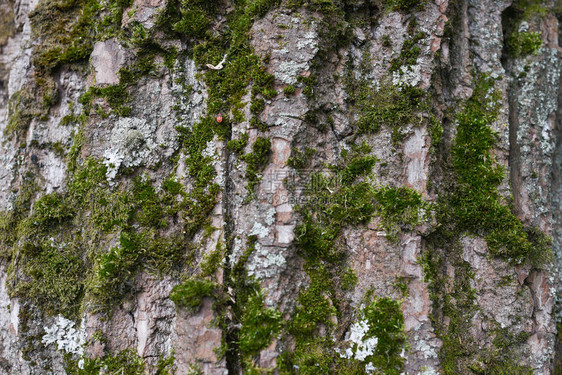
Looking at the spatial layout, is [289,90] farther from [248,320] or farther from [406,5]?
[248,320]

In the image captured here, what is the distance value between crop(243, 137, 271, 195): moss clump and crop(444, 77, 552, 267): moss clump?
1629 mm

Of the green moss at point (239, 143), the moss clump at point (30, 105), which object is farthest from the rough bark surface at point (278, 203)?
the moss clump at point (30, 105)

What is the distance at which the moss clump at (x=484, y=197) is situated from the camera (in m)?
3.08

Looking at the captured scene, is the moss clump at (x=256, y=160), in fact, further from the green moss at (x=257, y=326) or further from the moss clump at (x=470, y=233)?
the moss clump at (x=470, y=233)

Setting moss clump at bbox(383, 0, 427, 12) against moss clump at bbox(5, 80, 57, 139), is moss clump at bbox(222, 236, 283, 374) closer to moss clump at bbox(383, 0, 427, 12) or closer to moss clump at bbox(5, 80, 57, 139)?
moss clump at bbox(383, 0, 427, 12)

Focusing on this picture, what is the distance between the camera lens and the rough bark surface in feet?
9.15

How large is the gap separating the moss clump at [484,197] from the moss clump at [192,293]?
6.71 ft

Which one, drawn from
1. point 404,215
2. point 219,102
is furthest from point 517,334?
point 219,102

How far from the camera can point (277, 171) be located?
9.37 feet

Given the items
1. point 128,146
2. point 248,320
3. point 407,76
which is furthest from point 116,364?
point 407,76

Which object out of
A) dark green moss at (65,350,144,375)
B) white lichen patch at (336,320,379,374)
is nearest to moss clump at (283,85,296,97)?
white lichen patch at (336,320,379,374)

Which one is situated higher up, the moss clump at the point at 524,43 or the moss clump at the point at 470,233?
the moss clump at the point at 524,43

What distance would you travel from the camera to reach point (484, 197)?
312 cm

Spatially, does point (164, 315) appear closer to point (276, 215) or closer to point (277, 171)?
point (276, 215)
